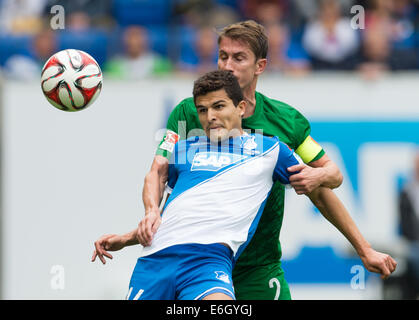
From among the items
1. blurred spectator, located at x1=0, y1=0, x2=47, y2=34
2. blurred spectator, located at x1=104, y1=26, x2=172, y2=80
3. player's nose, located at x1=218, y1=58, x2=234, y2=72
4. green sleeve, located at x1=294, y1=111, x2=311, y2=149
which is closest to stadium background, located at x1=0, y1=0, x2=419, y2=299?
blurred spectator, located at x1=104, y1=26, x2=172, y2=80

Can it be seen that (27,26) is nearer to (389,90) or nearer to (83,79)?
(389,90)

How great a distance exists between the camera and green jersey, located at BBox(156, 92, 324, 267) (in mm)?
6832

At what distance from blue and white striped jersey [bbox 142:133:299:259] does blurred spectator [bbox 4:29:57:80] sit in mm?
7017

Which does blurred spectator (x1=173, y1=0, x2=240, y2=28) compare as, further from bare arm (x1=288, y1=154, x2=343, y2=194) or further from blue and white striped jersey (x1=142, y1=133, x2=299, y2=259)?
blue and white striped jersey (x1=142, y1=133, x2=299, y2=259)

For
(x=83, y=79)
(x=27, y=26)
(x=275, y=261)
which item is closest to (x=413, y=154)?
(x=275, y=261)

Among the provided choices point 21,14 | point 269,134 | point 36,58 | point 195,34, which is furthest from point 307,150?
point 21,14

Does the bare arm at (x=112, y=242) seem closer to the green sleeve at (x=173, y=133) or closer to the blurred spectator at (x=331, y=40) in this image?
the green sleeve at (x=173, y=133)

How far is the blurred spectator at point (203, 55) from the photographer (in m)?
12.7

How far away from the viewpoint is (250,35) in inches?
271

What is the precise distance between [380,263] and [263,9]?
27.4ft

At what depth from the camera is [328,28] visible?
13047mm

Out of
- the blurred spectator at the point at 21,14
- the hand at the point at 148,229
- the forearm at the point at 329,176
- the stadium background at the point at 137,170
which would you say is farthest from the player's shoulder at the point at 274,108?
the blurred spectator at the point at 21,14

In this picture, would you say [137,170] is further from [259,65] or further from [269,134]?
[269,134]

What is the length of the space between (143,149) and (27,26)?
180 inches
